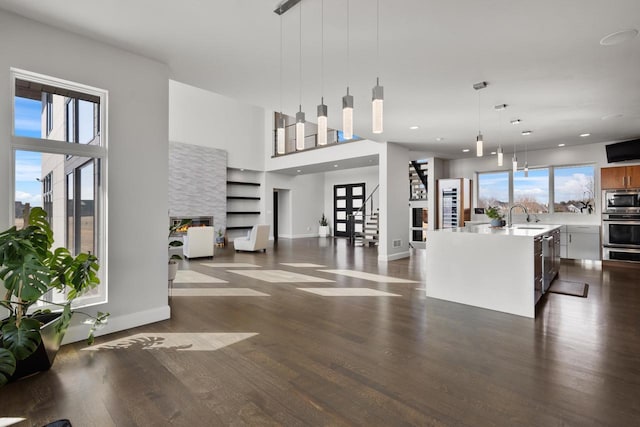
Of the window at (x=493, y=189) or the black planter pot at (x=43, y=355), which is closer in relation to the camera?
the black planter pot at (x=43, y=355)

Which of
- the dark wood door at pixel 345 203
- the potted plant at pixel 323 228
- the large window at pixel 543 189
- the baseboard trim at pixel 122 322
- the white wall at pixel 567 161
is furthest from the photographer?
the potted plant at pixel 323 228

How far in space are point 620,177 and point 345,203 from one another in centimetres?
869

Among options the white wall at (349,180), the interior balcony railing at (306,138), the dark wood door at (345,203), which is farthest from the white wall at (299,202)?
the interior balcony railing at (306,138)

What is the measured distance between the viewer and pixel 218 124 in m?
11.6

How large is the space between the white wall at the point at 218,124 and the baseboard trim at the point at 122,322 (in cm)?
822

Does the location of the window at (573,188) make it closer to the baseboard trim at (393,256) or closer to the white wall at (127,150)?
the baseboard trim at (393,256)

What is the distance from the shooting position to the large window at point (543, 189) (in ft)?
25.7

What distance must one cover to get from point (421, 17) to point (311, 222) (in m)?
11.6

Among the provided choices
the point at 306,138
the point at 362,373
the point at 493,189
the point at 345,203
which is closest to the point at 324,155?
the point at 306,138

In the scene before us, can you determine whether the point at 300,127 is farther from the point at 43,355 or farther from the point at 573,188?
the point at 573,188

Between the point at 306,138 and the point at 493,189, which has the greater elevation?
the point at 306,138

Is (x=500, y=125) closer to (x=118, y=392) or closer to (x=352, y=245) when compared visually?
(x=352, y=245)

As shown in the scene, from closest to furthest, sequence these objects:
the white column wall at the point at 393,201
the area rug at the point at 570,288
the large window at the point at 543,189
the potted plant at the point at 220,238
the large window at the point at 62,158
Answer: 1. the large window at the point at 62,158
2. the area rug at the point at 570,288
3. the white column wall at the point at 393,201
4. the large window at the point at 543,189
5. the potted plant at the point at 220,238

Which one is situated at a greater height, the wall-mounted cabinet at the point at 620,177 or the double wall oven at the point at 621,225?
the wall-mounted cabinet at the point at 620,177
